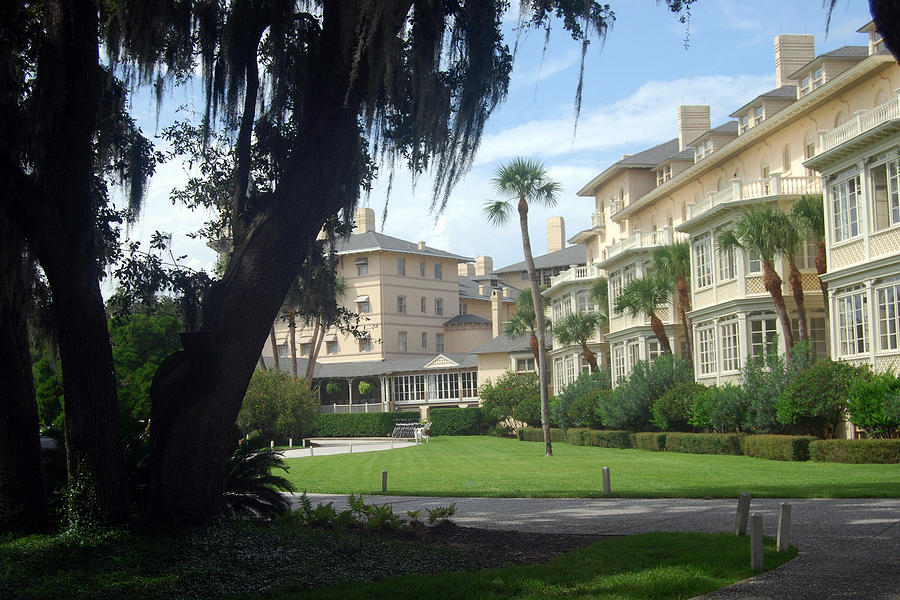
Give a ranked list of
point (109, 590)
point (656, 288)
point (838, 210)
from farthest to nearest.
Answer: point (656, 288)
point (838, 210)
point (109, 590)

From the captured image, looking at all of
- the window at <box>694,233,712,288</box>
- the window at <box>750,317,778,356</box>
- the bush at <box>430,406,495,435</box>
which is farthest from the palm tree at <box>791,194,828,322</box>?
the bush at <box>430,406,495,435</box>

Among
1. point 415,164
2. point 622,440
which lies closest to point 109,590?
point 415,164

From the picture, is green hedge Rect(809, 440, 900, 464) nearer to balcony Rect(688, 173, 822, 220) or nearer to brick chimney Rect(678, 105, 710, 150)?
balcony Rect(688, 173, 822, 220)

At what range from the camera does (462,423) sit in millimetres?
65625

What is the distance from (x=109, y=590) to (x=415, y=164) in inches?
201

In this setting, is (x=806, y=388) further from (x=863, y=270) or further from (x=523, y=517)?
(x=523, y=517)

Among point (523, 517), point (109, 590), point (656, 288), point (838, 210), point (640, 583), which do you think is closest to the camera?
point (109, 590)

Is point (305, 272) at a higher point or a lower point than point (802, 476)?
higher

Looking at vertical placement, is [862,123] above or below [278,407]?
above

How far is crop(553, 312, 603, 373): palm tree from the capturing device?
5447 centimetres

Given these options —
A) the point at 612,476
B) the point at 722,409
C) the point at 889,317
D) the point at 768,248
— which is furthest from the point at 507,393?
the point at 612,476

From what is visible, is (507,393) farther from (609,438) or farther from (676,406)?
(676,406)

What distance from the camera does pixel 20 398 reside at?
372 inches

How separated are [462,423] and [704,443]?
3445 centimetres
